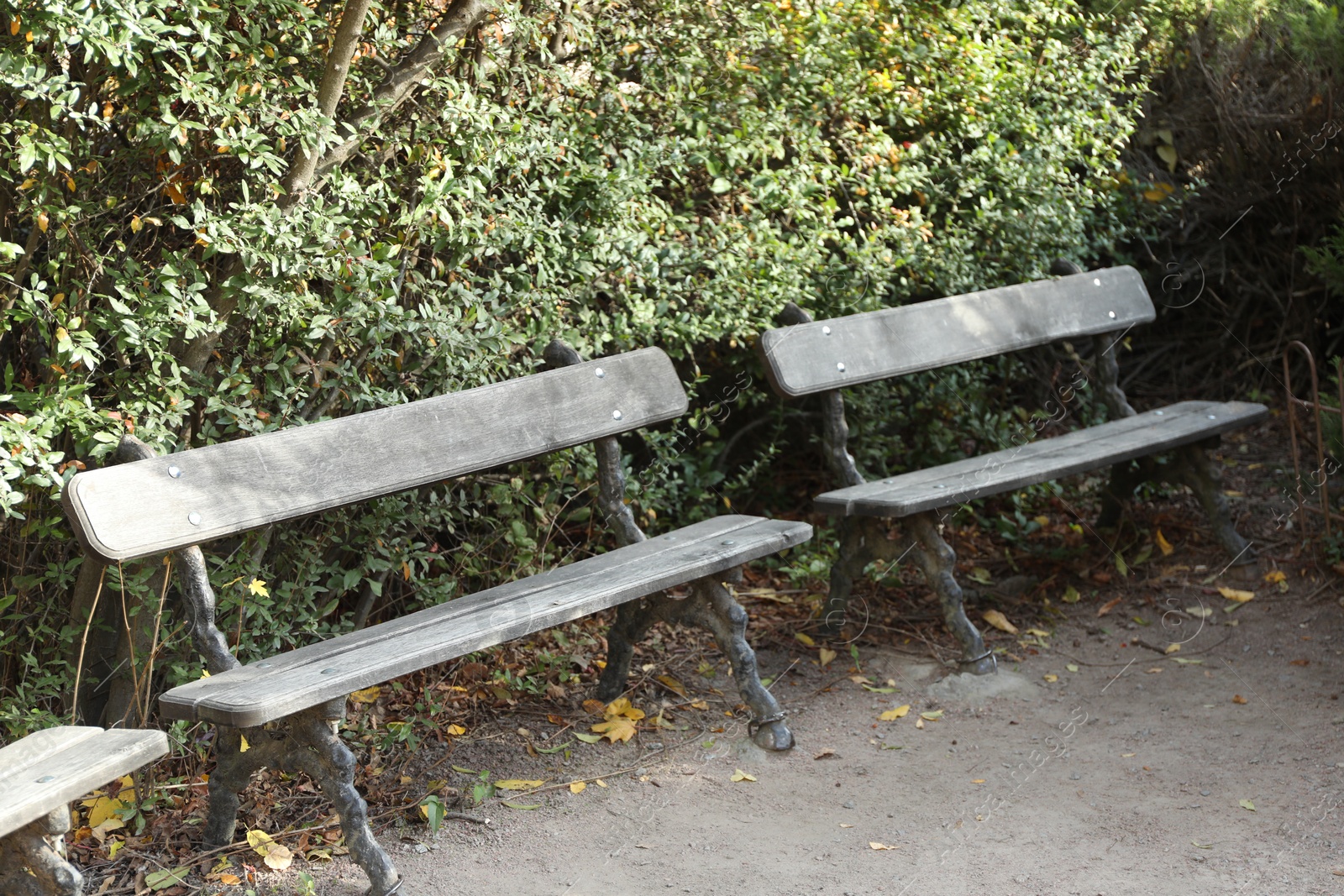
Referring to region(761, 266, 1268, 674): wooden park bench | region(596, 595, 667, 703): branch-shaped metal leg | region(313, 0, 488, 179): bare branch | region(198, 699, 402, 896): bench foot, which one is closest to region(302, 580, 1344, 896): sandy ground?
region(198, 699, 402, 896): bench foot

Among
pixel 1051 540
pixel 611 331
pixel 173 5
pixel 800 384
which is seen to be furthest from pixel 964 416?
pixel 173 5

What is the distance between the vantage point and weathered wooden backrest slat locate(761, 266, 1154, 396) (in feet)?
13.9

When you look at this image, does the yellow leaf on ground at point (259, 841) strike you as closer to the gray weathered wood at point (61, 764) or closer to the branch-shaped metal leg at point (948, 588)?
the gray weathered wood at point (61, 764)

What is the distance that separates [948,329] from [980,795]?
182 cm

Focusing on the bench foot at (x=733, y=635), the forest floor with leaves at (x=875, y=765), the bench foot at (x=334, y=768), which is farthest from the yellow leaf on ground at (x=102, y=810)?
the bench foot at (x=733, y=635)

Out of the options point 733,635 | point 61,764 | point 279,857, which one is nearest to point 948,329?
point 733,635

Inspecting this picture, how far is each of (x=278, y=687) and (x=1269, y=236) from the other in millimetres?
5263

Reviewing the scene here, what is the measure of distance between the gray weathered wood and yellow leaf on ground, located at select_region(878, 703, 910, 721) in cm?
209

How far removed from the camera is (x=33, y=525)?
321 centimetres

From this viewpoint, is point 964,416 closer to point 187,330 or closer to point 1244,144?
point 1244,144

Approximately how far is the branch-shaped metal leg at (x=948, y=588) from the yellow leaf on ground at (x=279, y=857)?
2039mm

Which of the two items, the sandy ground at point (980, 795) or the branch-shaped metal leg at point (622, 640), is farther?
the branch-shaped metal leg at point (622, 640)

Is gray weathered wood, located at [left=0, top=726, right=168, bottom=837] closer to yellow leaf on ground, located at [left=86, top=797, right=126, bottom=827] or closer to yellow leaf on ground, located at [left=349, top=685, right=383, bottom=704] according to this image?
yellow leaf on ground, located at [left=86, top=797, right=126, bottom=827]

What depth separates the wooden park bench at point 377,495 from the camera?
283 centimetres
